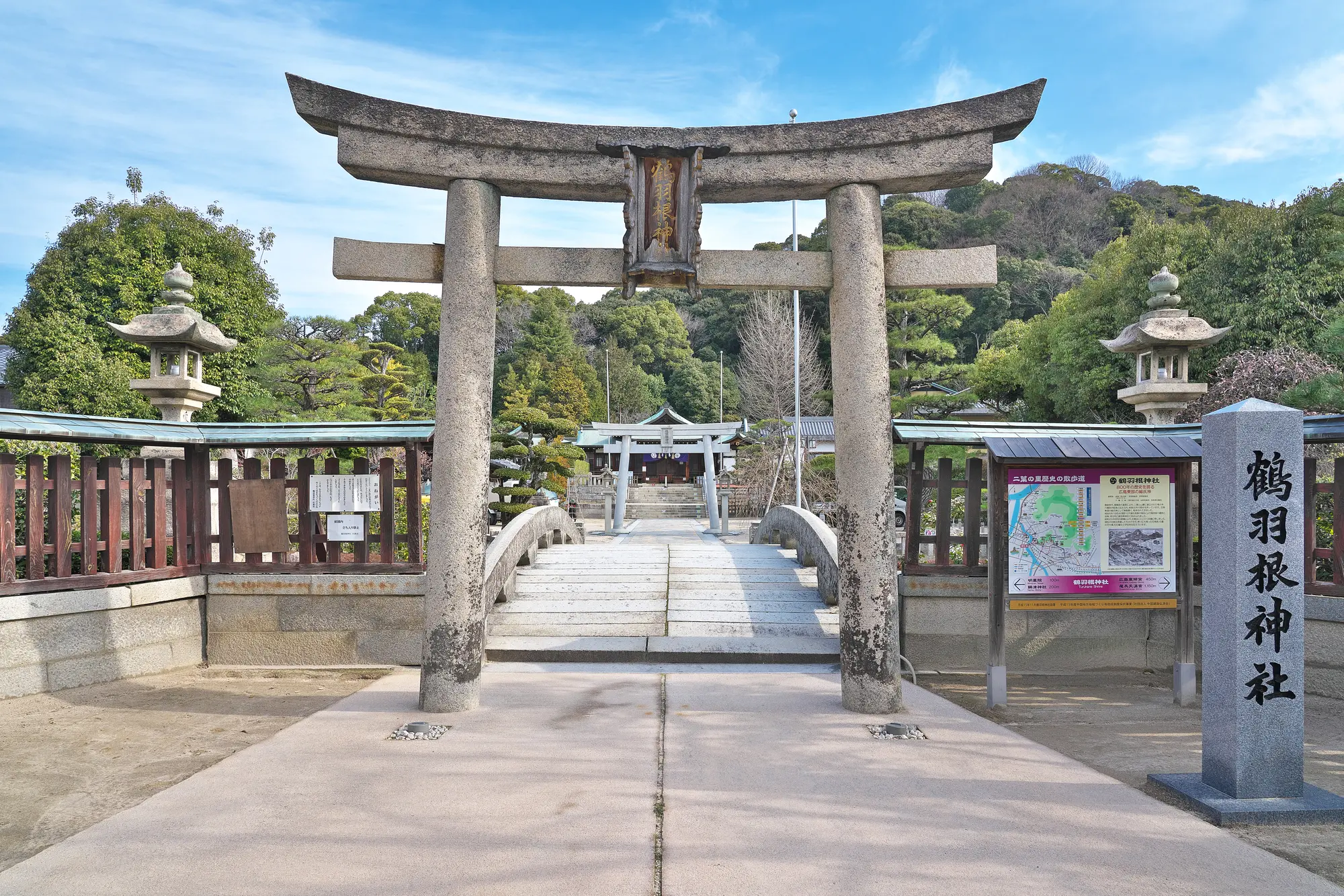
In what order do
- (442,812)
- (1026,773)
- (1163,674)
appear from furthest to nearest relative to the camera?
(1163,674) → (1026,773) → (442,812)

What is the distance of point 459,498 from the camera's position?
5.77 meters

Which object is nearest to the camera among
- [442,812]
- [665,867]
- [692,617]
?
[665,867]

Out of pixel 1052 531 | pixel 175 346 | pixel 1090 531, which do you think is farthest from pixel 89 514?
pixel 1090 531

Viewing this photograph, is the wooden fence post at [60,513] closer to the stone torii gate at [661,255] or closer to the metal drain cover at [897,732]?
the stone torii gate at [661,255]

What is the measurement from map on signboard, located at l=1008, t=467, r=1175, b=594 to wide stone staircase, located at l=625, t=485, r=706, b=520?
25.1 metres

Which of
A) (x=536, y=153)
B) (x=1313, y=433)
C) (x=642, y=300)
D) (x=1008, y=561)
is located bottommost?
(x=1008, y=561)

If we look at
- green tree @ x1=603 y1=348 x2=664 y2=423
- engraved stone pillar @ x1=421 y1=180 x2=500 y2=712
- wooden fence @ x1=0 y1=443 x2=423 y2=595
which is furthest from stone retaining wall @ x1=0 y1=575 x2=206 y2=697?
green tree @ x1=603 y1=348 x2=664 y2=423

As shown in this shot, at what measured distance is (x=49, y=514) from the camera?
254 inches

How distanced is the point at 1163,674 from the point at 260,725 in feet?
25.5

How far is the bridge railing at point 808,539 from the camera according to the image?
866cm

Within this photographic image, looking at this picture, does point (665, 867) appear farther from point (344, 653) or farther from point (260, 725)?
point (344, 653)

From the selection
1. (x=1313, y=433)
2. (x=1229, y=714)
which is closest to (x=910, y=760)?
(x=1229, y=714)

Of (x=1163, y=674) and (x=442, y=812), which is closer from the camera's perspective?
(x=442, y=812)

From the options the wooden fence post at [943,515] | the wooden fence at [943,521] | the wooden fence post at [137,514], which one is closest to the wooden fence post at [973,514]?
the wooden fence at [943,521]
